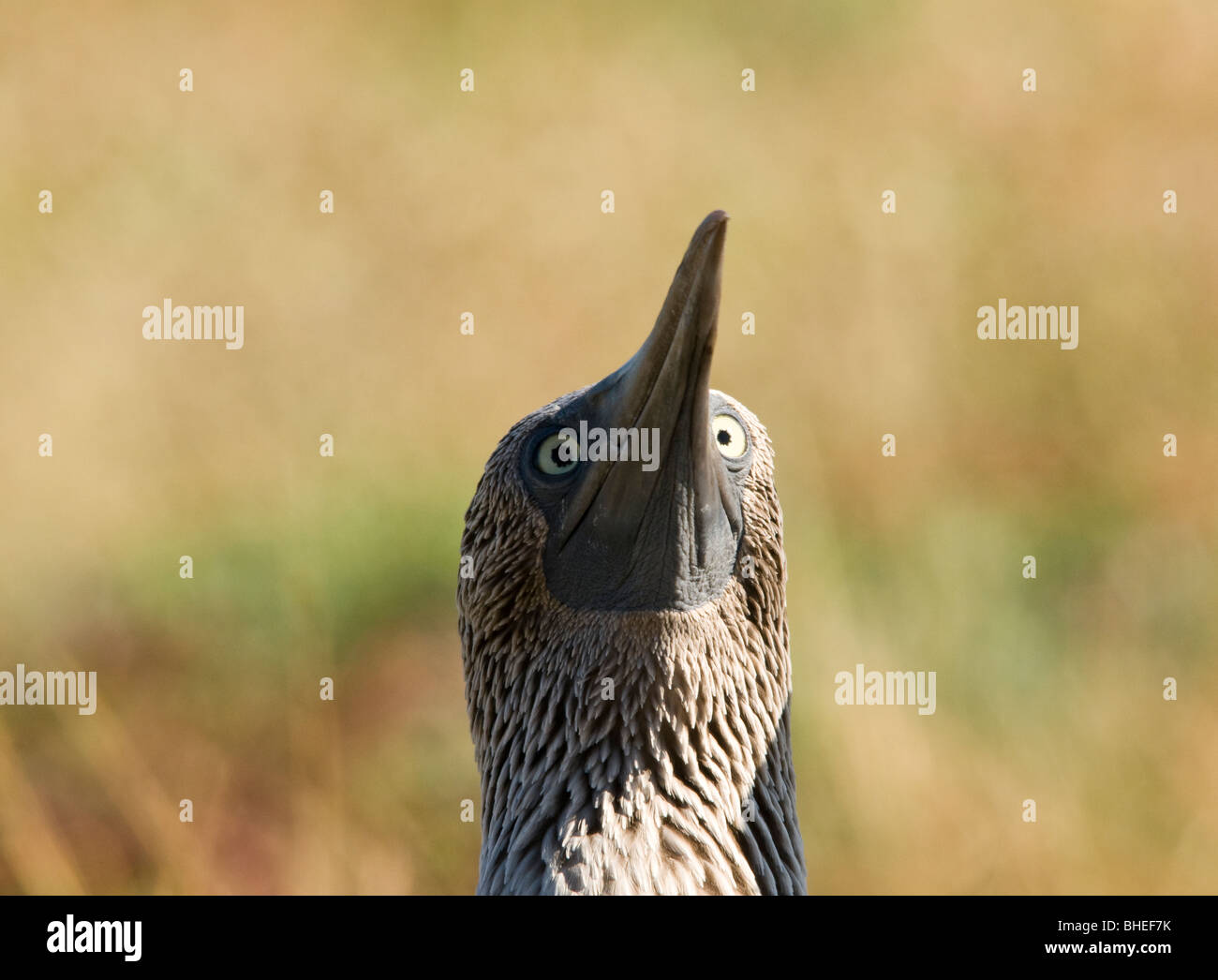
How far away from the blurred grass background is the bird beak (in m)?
5.16

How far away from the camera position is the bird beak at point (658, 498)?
5184mm

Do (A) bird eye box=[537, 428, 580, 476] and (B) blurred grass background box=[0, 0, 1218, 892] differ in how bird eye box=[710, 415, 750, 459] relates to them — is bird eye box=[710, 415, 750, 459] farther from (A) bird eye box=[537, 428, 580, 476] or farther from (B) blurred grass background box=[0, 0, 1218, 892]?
(B) blurred grass background box=[0, 0, 1218, 892]

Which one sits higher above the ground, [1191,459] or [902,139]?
[902,139]

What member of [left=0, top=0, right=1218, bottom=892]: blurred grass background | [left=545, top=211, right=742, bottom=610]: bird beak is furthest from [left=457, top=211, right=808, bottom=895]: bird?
[left=0, top=0, right=1218, bottom=892]: blurred grass background

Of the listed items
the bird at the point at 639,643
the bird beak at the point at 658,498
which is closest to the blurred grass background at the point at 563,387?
the bird at the point at 639,643

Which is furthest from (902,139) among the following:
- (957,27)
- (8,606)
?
(8,606)

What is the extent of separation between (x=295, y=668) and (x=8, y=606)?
8.23 feet

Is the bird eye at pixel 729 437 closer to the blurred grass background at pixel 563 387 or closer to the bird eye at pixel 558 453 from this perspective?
the bird eye at pixel 558 453

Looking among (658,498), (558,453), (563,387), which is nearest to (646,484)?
(658,498)

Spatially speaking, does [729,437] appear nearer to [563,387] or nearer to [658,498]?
[658,498]

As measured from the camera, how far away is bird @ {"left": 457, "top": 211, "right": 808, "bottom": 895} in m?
5.42

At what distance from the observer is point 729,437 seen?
5879mm
